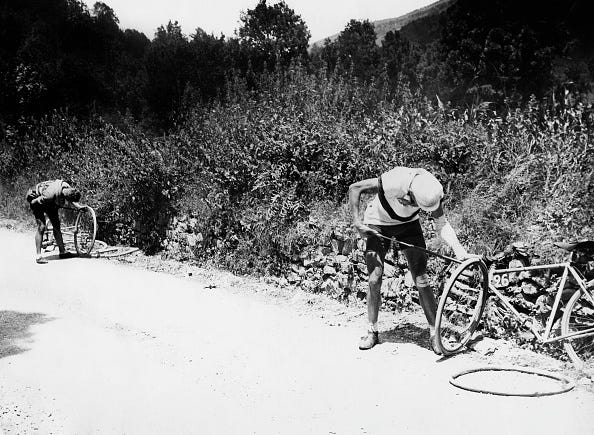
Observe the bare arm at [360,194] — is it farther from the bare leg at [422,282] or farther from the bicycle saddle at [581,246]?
the bicycle saddle at [581,246]

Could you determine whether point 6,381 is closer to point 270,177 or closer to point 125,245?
point 270,177

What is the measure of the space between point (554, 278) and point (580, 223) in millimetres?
1047

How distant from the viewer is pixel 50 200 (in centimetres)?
916

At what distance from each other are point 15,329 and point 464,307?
15.7ft

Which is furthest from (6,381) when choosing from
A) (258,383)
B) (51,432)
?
(258,383)

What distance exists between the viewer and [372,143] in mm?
7645

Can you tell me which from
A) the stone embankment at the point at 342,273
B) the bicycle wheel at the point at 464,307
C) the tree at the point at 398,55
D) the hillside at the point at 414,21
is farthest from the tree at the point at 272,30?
the bicycle wheel at the point at 464,307

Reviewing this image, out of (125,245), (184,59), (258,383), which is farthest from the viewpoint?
(184,59)

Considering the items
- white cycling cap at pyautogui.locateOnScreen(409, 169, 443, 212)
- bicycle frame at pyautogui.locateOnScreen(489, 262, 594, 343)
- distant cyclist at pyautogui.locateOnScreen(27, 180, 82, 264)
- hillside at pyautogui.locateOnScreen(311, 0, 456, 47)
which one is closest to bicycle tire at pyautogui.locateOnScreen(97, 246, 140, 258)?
distant cyclist at pyautogui.locateOnScreen(27, 180, 82, 264)

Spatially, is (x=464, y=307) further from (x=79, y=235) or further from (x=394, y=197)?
(x=79, y=235)

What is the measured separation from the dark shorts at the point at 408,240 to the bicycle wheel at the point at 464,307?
311 millimetres

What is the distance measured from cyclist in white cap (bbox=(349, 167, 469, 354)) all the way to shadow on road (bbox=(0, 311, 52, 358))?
3.40 meters

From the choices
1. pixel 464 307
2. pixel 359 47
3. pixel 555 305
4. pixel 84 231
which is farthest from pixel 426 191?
pixel 359 47

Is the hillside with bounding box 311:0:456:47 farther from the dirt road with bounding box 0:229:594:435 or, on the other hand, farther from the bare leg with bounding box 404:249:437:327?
the bare leg with bounding box 404:249:437:327
